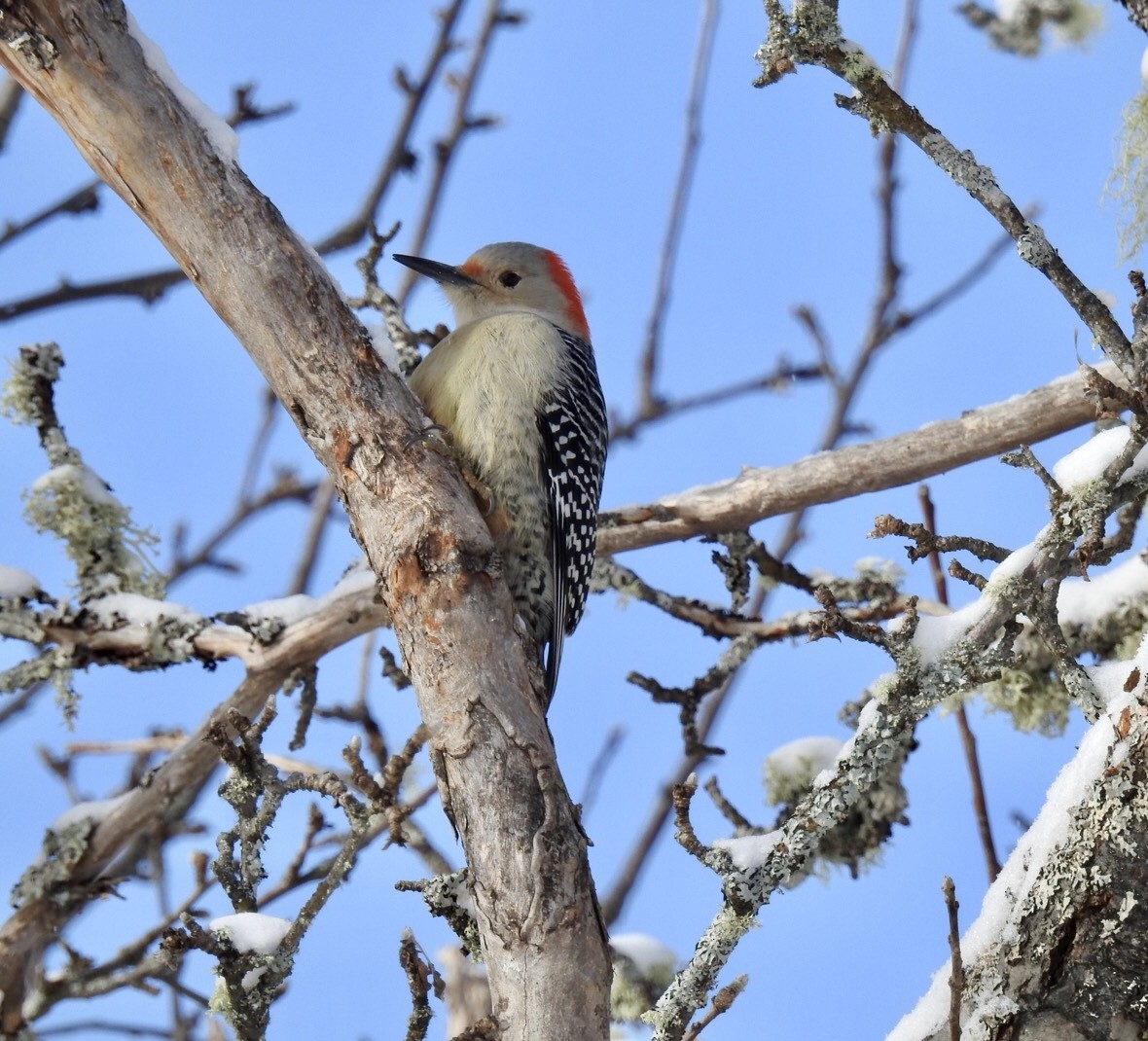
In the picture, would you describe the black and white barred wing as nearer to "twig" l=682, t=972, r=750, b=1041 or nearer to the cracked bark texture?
the cracked bark texture

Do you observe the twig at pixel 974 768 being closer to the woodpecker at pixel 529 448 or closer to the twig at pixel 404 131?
the woodpecker at pixel 529 448

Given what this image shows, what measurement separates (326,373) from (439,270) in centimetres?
215

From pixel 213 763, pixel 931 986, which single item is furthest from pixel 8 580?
pixel 931 986

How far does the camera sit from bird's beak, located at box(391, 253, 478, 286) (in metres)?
5.49

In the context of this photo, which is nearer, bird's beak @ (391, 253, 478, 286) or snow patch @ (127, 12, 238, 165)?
snow patch @ (127, 12, 238, 165)

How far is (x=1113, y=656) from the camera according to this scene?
511 cm

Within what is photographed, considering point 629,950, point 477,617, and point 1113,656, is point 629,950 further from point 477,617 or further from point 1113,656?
point 477,617

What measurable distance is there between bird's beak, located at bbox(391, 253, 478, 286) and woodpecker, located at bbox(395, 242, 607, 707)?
2.03ft

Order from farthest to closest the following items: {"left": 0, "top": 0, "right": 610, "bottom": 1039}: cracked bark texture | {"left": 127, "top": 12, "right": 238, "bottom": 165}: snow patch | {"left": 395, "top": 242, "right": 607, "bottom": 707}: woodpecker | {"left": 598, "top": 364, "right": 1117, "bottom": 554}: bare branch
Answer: {"left": 598, "top": 364, "right": 1117, "bottom": 554}: bare branch < {"left": 395, "top": 242, "right": 607, "bottom": 707}: woodpecker < {"left": 127, "top": 12, "right": 238, "bottom": 165}: snow patch < {"left": 0, "top": 0, "right": 610, "bottom": 1039}: cracked bark texture

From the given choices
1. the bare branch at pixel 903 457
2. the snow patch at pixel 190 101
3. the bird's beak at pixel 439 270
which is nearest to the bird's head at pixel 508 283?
the bird's beak at pixel 439 270

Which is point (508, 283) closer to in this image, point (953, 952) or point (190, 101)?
point (190, 101)

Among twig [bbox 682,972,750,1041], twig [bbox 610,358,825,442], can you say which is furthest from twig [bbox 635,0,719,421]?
twig [bbox 682,972,750,1041]

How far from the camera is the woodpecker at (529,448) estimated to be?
4.43 meters

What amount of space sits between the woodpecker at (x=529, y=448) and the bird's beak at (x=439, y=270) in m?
0.62
